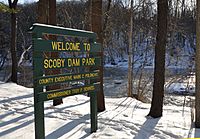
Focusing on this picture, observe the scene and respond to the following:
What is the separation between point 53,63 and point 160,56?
367 centimetres

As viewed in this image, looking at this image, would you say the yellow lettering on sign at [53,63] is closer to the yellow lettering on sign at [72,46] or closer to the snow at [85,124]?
the yellow lettering on sign at [72,46]

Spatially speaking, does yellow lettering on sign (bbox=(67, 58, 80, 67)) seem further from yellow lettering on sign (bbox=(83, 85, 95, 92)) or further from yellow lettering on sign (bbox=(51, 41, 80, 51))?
yellow lettering on sign (bbox=(83, 85, 95, 92))

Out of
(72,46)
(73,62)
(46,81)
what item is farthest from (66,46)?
(46,81)

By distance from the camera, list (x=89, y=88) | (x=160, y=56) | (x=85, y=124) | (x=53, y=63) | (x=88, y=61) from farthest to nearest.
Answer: (x=160, y=56)
(x=85, y=124)
(x=89, y=88)
(x=88, y=61)
(x=53, y=63)

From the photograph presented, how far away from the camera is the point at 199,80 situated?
6.48 m

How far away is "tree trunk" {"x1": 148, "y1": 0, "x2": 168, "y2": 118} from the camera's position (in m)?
7.00

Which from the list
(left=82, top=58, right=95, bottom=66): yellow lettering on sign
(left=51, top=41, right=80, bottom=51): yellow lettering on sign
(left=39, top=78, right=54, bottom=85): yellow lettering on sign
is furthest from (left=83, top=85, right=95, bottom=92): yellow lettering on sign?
(left=39, top=78, right=54, bottom=85): yellow lettering on sign

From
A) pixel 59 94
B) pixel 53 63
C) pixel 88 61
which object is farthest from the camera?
pixel 88 61

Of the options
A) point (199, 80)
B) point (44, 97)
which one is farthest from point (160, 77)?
point (44, 97)

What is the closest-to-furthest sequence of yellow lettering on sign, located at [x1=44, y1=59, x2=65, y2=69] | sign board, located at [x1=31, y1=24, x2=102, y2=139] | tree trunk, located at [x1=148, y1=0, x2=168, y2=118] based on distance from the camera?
sign board, located at [x1=31, y1=24, x2=102, y2=139], yellow lettering on sign, located at [x1=44, y1=59, x2=65, y2=69], tree trunk, located at [x1=148, y1=0, x2=168, y2=118]

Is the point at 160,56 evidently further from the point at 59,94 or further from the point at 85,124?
the point at 59,94

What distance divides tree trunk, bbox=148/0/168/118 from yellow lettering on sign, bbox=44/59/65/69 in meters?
3.42

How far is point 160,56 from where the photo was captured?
23.4 feet

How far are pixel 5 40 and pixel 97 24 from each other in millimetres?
27073
